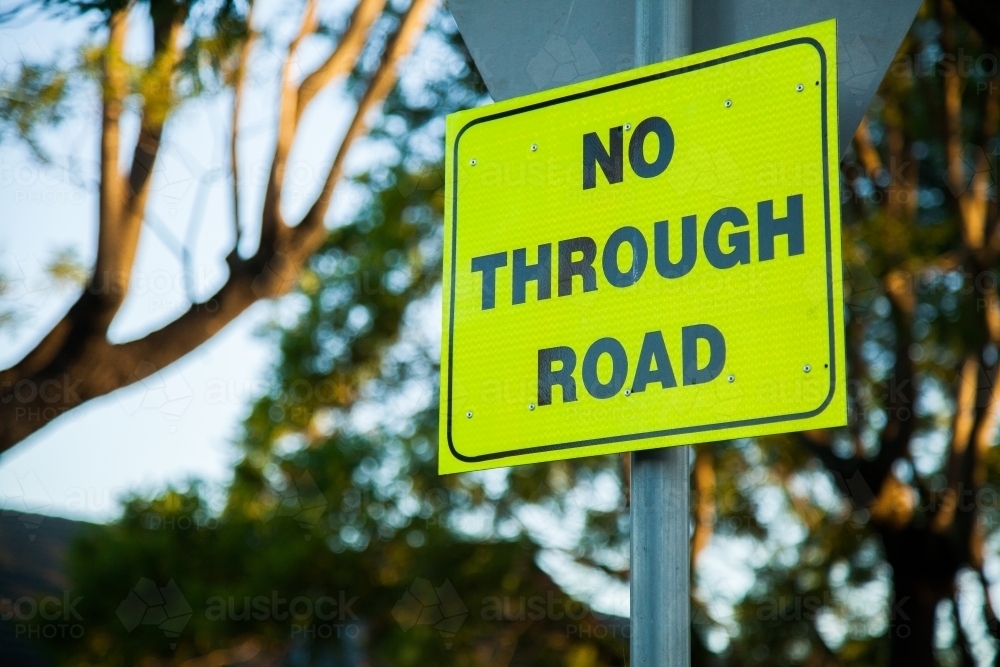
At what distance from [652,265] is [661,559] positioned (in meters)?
0.41

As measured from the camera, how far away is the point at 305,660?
10992 millimetres

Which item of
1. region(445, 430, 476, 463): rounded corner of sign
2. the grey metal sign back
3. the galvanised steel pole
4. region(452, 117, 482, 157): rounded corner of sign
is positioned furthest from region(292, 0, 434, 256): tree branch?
the galvanised steel pole

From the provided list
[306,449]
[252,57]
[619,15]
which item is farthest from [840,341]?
[306,449]

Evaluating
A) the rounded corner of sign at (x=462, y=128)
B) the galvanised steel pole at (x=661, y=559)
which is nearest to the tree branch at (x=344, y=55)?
the rounded corner of sign at (x=462, y=128)

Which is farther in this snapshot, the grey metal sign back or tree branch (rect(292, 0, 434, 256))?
tree branch (rect(292, 0, 434, 256))

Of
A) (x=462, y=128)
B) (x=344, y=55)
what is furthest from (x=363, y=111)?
(x=462, y=128)

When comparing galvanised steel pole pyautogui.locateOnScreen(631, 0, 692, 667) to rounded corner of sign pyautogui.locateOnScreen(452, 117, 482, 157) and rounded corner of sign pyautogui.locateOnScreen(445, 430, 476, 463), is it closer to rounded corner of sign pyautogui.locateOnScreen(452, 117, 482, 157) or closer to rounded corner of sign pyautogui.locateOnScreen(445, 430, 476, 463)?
rounded corner of sign pyautogui.locateOnScreen(445, 430, 476, 463)

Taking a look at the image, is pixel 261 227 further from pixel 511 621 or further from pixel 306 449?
pixel 511 621

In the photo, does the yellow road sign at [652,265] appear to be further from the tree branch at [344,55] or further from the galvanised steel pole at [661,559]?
the tree branch at [344,55]

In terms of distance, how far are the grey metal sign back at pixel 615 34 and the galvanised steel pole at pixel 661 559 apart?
0.55 m

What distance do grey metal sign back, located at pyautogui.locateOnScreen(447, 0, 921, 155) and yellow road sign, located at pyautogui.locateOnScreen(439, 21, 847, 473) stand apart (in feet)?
0.30

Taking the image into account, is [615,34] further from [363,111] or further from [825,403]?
[363,111]

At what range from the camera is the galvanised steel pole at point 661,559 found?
1594 millimetres

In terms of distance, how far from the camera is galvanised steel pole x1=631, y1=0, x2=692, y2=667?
159cm
